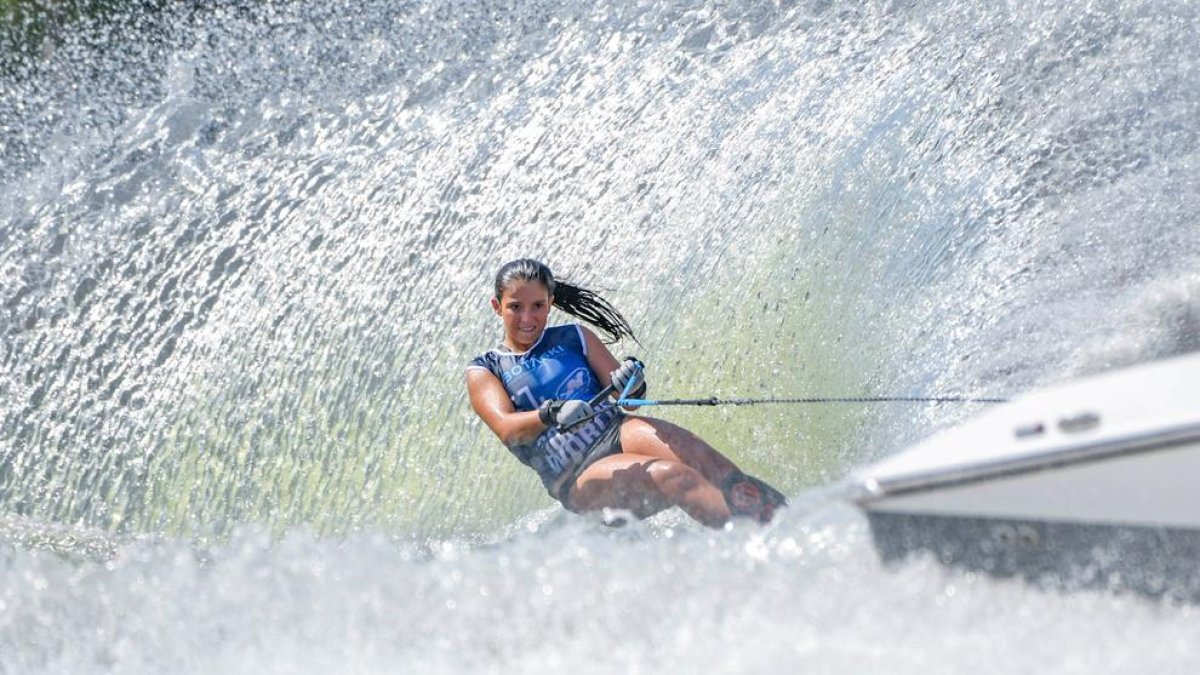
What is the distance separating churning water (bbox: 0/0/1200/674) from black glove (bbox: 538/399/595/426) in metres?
0.31

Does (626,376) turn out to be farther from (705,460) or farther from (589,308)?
(589,308)

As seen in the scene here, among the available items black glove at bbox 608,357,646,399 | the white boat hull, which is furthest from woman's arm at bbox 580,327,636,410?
the white boat hull

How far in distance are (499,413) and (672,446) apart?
0.56 metres

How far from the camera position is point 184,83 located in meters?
8.33

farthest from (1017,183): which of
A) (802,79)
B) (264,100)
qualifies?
(264,100)

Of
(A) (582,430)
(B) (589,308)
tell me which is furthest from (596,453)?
(B) (589,308)

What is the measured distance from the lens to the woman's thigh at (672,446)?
4.83 m

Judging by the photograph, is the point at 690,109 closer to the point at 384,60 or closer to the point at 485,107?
the point at 485,107

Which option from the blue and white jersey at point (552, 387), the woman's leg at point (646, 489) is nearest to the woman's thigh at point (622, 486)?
the woman's leg at point (646, 489)

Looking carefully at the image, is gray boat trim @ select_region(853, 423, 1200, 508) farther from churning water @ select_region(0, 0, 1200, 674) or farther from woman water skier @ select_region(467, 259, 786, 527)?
woman water skier @ select_region(467, 259, 786, 527)

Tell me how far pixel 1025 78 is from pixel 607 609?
145 inches

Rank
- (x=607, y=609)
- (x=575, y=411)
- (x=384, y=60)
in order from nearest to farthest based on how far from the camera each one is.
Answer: (x=607, y=609) → (x=575, y=411) → (x=384, y=60)

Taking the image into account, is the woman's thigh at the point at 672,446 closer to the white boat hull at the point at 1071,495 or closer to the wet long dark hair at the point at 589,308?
the wet long dark hair at the point at 589,308

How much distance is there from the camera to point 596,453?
5.02 meters
